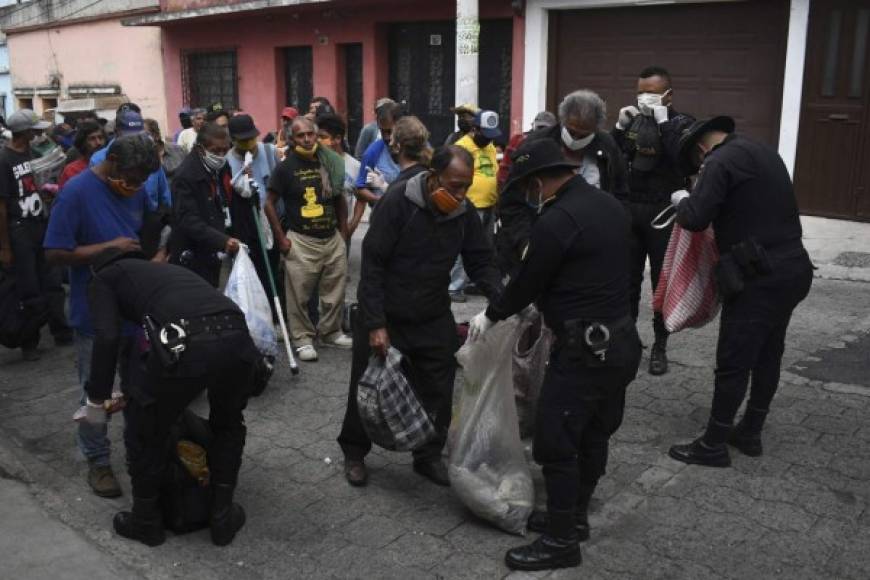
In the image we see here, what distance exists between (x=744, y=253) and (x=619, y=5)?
7319 millimetres

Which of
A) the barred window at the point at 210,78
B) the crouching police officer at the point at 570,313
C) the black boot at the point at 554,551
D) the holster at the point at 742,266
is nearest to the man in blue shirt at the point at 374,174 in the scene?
the holster at the point at 742,266

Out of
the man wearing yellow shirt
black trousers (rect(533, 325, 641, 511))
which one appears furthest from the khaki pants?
black trousers (rect(533, 325, 641, 511))

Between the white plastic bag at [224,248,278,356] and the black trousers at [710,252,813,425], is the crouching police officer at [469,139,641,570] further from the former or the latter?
the white plastic bag at [224,248,278,356]

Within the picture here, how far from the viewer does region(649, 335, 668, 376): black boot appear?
5918mm

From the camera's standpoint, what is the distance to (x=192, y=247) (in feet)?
19.8

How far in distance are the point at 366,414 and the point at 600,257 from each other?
4.50 feet

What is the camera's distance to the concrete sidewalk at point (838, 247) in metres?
8.51

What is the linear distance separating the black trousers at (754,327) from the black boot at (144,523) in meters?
2.84

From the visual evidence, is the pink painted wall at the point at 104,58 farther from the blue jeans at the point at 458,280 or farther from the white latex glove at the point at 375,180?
the white latex glove at the point at 375,180

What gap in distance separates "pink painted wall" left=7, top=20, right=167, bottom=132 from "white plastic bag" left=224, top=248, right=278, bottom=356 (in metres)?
15.1

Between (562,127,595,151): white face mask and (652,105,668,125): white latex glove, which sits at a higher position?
(652,105,668,125): white latex glove

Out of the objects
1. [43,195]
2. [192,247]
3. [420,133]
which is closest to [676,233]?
[420,133]

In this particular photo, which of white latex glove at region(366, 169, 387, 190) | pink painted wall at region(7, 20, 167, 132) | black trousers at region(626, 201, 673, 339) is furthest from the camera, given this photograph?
pink painted wall at region(7, 20, 167, 132)

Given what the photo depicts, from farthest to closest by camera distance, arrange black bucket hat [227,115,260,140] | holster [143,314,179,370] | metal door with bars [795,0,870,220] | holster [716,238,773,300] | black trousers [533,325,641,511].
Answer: metal door with bars [795,0,870,220]
black bucket hat [227,115,260,140]
holster [716,238,773,300]
black trousers [533,325,641,511]
holster [143,314,179,370]
